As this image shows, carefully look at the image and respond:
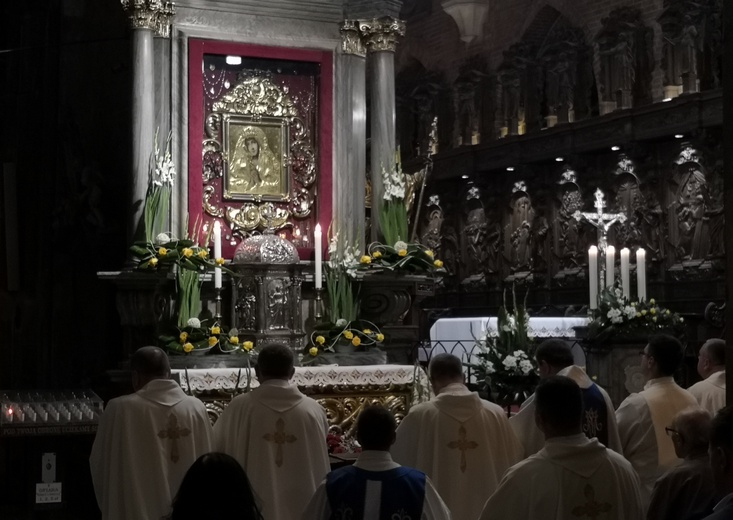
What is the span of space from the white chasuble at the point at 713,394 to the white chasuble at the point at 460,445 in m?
1.30

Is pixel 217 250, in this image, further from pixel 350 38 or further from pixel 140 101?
pixel 350 38

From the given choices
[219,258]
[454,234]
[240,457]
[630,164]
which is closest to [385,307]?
[219,258]

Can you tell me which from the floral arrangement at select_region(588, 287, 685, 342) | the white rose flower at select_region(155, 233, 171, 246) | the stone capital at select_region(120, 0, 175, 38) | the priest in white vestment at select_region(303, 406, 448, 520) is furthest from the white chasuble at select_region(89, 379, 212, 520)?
the floral arrangement at select_region(588, 287, 685, 342)

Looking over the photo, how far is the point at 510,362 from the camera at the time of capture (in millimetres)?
10484

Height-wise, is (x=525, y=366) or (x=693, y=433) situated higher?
(x=693, y=433)

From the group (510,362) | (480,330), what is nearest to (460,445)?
(510,362)

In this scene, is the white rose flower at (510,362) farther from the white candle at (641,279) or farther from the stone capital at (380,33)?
the stone capital at (380,33)

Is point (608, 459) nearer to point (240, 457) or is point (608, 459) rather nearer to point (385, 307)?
point (240, 457)

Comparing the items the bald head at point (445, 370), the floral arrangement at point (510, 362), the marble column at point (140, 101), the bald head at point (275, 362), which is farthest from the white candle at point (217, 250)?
the bald head at point (445, 370)

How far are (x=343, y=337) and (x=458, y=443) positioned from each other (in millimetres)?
4330

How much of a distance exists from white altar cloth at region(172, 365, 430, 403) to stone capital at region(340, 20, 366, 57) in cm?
381

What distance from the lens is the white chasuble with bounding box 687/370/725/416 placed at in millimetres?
7188

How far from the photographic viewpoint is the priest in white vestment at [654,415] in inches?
266

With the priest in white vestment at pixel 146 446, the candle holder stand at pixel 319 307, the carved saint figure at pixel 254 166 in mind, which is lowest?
the priest in white vestment at pixel 146 446
